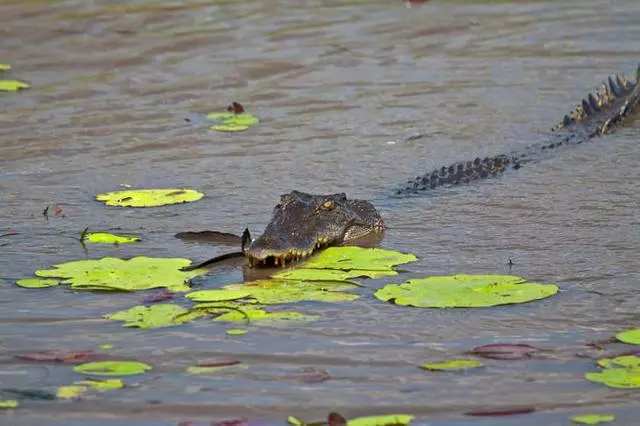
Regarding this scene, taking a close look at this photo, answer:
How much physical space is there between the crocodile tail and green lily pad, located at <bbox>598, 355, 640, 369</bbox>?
4976 mm

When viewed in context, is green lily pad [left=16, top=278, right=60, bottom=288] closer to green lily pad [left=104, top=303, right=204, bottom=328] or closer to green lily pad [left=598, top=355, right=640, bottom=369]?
green lily pad [left=104, top=303, right=204, bottom=328]

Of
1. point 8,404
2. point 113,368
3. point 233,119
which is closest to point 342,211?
point 113,368

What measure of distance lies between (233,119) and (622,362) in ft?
18.7

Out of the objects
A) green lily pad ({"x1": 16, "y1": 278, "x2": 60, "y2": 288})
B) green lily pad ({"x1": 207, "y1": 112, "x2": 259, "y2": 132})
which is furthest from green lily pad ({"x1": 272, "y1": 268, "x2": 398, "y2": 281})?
green lily pad ({"x1": 207, "y1": 112, "x2": 259, "y2": 132})

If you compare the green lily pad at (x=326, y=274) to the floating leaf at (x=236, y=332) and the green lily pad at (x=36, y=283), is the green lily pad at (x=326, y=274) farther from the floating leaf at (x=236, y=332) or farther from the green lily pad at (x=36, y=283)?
the green lily pad at (x=36, y=283)

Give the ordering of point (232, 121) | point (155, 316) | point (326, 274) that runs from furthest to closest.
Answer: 1. point (232, 121)
2. point (326, 274)
3. point (155, 316)

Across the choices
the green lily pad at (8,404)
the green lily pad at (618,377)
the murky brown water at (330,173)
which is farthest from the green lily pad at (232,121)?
the green lily pad at (618,377)

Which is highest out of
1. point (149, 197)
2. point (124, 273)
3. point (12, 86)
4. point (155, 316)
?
point (12, 86)

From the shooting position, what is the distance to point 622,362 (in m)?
4.95

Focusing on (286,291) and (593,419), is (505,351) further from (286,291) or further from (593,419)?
(286,291)

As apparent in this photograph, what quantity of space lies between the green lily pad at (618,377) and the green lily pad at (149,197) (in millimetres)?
3676

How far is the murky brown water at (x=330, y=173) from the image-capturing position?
496cm

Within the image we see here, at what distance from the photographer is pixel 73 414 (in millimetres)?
4723

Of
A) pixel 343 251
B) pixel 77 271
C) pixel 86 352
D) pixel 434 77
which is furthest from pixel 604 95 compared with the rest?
pixel 86 352
